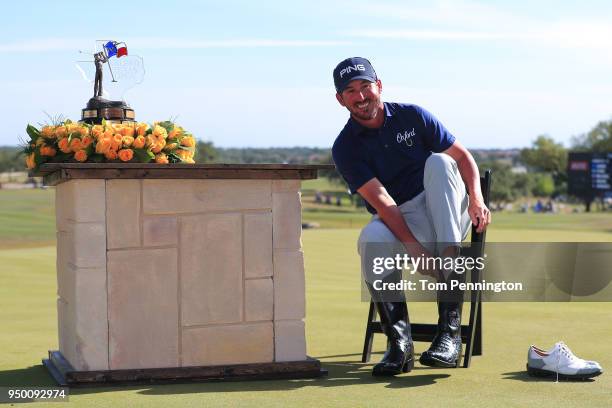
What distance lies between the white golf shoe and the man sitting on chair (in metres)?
0.44

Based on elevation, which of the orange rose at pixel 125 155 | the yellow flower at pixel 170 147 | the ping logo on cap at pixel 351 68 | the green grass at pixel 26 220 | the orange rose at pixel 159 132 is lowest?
the green grass at pixel 26 220

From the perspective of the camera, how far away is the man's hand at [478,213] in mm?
5207

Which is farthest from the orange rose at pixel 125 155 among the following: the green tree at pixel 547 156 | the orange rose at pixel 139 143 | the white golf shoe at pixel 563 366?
the green tree at pixel 547 156

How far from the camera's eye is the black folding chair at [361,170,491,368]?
5320 millimetres

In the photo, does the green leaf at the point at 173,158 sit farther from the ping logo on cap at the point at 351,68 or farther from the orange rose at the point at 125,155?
the ping logo on cap at the point at 351,68

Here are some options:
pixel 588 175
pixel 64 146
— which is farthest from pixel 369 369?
pixel 588 175

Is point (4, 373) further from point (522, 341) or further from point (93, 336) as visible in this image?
point (522, 341)

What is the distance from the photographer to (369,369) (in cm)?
537

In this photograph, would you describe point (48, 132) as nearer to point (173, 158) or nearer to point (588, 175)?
point (173, 158)

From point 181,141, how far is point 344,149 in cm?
86

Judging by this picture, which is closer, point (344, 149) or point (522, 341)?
point (344, 149)

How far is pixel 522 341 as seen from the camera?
20.8 feet

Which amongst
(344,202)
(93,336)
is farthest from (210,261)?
(344,202)

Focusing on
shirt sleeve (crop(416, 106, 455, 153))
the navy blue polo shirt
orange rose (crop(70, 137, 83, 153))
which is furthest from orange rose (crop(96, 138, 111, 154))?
shirt sleeve (crop(416, 106, 455, 153))
